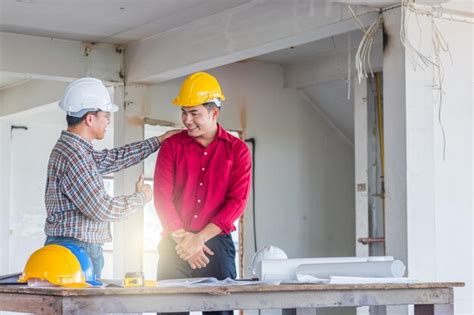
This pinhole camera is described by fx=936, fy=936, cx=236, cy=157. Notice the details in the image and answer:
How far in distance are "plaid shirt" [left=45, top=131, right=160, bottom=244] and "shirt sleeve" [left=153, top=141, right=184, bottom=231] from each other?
24 cm

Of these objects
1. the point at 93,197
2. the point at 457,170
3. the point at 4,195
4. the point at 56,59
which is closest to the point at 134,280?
the point at 93,197

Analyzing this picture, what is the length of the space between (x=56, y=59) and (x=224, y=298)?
209 inches

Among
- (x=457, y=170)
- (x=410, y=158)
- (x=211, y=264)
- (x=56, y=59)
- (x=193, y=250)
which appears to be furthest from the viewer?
(x=56, y=59)

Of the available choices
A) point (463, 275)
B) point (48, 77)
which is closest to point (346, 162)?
point (48, 77)

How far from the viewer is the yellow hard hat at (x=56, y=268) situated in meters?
3.39

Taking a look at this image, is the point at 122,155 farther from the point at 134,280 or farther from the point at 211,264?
the point at 134,280

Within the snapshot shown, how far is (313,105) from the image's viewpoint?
9.49m

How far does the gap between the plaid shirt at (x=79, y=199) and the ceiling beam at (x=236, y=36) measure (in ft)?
7.35

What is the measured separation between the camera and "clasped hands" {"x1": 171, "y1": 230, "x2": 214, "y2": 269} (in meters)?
4.20

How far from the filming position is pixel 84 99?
430 cm

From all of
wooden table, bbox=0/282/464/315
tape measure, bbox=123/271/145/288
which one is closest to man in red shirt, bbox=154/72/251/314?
wooden table, bbox=0/282/464/315

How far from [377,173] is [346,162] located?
1.78 meters

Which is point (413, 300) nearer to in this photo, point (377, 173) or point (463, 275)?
point (463, 275)

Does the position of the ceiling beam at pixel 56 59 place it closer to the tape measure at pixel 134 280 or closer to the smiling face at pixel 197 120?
the smiling face at pixel 197 120
